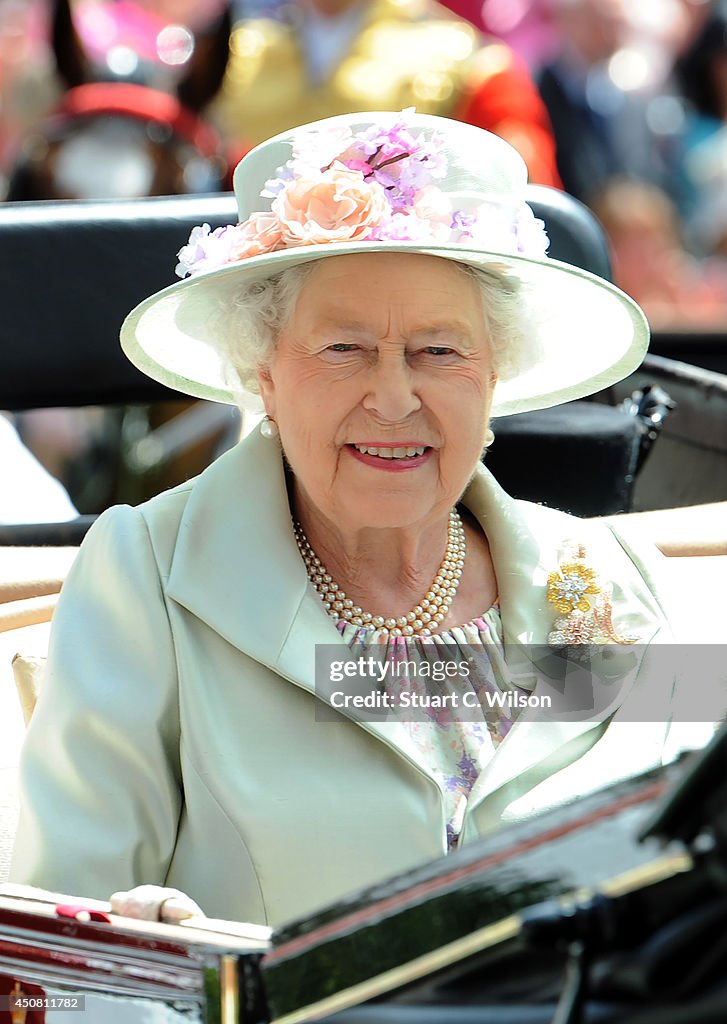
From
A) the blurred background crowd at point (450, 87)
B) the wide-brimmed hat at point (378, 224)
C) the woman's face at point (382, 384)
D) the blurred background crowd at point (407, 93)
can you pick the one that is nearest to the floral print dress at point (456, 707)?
the woman's face at point (382, 384)

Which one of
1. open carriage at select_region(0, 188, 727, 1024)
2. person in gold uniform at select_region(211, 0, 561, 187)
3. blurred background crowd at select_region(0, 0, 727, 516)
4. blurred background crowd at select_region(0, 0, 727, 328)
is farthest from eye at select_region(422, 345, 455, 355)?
person in gold uniform at select_region(211, 0, 561, 187)

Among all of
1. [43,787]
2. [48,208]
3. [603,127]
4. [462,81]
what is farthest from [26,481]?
[603,127]

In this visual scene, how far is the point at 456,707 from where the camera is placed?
2.03 meters

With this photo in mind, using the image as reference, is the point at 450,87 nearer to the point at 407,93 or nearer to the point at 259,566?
the point at 407,93

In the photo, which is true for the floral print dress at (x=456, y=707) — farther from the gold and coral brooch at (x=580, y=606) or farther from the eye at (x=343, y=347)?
the eye at (x=343, y=347)

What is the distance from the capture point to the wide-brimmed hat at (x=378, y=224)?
1967 mm

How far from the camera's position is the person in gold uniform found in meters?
4.99

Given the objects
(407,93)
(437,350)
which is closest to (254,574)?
(437,350)

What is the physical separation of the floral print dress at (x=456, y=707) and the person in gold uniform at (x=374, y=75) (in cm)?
305

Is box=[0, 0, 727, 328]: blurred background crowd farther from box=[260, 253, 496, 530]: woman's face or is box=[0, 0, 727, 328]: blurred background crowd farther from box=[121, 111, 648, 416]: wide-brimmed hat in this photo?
box=[260, 253, 496, 530]: woman's face

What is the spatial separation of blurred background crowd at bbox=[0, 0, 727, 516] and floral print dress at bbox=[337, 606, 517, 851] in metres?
2.47

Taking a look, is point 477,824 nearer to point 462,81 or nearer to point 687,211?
point 462,81

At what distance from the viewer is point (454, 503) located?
214 centimetres

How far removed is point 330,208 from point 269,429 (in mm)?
315
